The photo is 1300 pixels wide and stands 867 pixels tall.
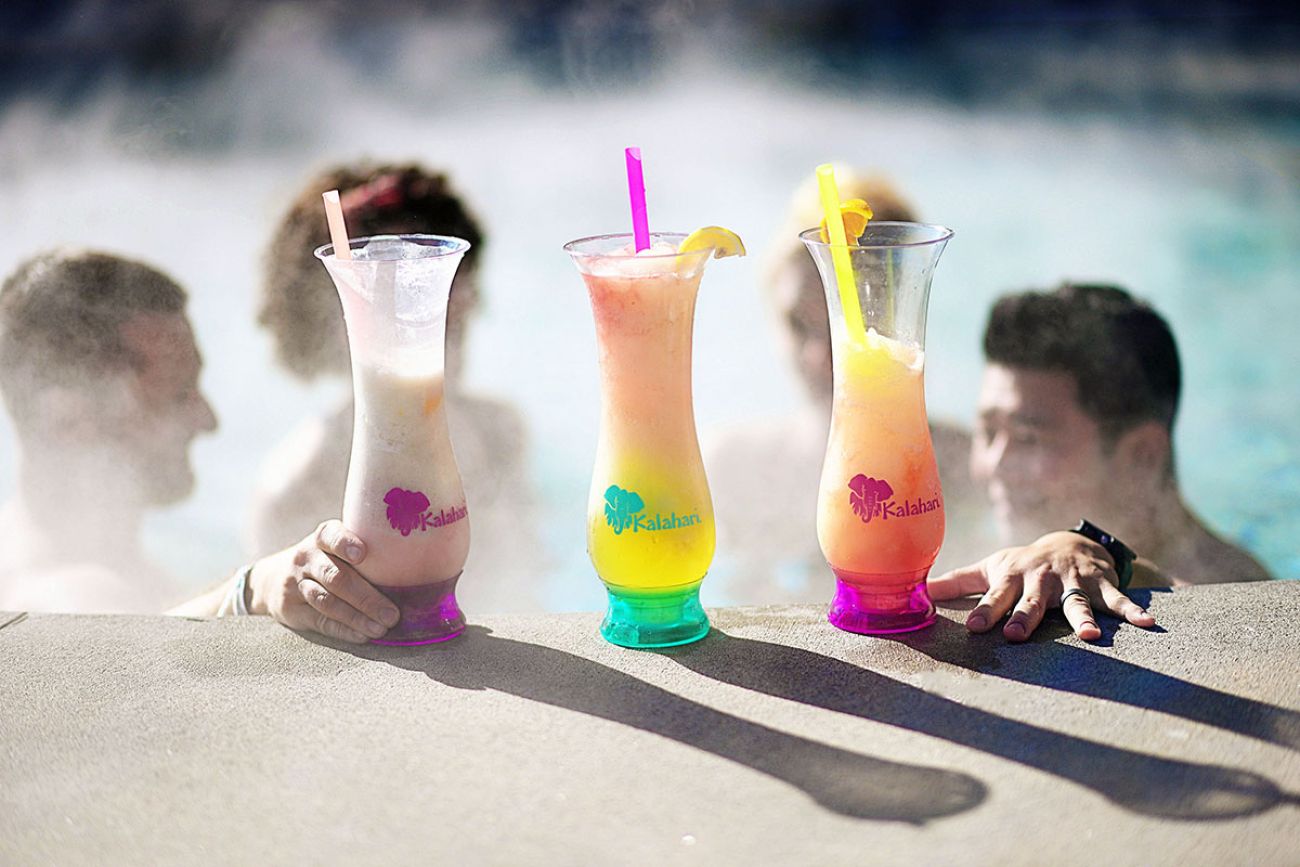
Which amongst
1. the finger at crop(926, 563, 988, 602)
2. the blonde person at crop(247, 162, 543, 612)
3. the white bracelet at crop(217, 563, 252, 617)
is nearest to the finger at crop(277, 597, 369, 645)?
the white bracelet at crop(217, 563, 252, 617)

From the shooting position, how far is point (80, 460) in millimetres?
2697

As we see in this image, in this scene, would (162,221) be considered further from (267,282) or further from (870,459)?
(870,459)

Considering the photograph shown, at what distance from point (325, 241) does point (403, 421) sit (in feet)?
5.40

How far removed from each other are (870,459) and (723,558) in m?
2.22

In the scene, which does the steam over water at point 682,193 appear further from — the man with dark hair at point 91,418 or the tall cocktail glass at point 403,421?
the tall cocktail glass at point 403,421

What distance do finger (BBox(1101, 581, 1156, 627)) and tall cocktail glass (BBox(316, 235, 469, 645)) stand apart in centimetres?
60

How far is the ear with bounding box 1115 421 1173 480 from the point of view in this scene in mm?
2771

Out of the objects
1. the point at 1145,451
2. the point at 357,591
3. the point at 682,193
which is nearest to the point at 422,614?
the point at 357,591

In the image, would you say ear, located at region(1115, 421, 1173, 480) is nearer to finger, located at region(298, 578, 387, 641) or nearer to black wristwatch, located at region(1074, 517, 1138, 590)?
black wristwatch, located at region(1074, 517, 1138, 590)

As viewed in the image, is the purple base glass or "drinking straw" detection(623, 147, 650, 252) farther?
the purple base glass

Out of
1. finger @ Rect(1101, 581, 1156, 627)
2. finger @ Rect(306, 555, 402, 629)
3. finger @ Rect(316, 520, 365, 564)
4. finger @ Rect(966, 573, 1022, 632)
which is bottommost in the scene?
finger @ Rect(1101, 581, 1156, 627)

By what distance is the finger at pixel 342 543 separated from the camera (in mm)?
1208

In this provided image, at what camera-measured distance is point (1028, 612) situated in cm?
123

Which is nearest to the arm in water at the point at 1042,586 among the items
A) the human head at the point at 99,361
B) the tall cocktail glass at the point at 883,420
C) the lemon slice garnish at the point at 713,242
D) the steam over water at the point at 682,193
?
the tall cocktail glass at the point at 883,420
